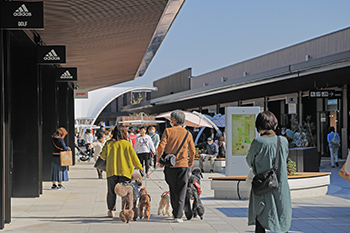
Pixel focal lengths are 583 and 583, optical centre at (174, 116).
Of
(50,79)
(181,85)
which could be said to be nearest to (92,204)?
(50,79)

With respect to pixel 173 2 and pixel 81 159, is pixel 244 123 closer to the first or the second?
pixel 173 2

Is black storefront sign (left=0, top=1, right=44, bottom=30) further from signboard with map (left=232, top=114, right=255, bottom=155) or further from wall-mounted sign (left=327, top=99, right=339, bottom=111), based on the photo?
wall-mounted sign (left=327, top=99, right=339, bottom=111)

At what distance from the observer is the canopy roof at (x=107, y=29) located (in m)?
10.5

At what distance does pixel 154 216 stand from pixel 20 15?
155 inches

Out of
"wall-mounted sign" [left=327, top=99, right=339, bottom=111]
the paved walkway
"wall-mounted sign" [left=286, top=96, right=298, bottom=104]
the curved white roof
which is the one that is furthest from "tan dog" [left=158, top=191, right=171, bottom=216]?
the curved white roof

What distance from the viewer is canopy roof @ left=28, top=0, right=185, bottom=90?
1049 cm

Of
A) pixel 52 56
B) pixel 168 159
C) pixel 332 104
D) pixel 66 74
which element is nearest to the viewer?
pixel 168 159

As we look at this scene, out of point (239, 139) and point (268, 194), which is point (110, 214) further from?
point (239, 139)

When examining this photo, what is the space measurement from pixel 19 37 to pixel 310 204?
273 inches

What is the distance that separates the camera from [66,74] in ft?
55.0

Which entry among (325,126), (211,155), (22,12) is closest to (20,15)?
(22,12)

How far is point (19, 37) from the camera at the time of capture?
12.4 m

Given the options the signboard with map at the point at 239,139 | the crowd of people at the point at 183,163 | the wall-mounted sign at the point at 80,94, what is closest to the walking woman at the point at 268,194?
the crowd of people at the point at 183,163

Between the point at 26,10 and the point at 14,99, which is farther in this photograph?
the point at 14,99
